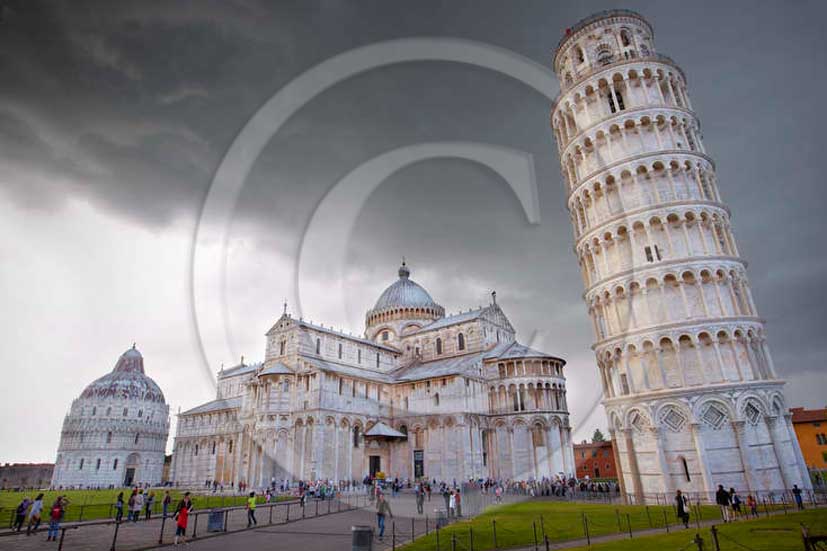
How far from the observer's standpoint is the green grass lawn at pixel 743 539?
1148cm

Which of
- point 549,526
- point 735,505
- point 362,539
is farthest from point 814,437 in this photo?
point 362,539

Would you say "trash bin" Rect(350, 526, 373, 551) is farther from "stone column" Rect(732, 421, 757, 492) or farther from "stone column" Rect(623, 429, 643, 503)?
"stone column" Rect(732, 421, 757, 492)

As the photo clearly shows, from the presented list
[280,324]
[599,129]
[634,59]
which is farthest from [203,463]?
[634,59]

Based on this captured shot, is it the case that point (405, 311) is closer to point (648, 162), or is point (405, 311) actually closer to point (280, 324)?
point (280, 324)

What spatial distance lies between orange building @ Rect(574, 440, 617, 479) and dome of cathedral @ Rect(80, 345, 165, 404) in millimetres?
77249

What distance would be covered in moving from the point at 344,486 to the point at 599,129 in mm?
35875

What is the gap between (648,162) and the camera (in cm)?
2933

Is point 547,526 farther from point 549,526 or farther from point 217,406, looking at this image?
point 217,406

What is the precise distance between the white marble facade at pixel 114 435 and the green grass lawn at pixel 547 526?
78.0 meters

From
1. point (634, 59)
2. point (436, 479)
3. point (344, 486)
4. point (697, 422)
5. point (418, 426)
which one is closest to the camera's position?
point (697, 422)

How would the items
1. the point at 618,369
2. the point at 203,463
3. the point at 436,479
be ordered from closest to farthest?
the point at 618,369
the point at 436,479
the point at 203,463

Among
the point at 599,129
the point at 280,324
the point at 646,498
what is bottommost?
the point at 646,498

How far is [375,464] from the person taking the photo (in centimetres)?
4616

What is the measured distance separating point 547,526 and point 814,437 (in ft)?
187
